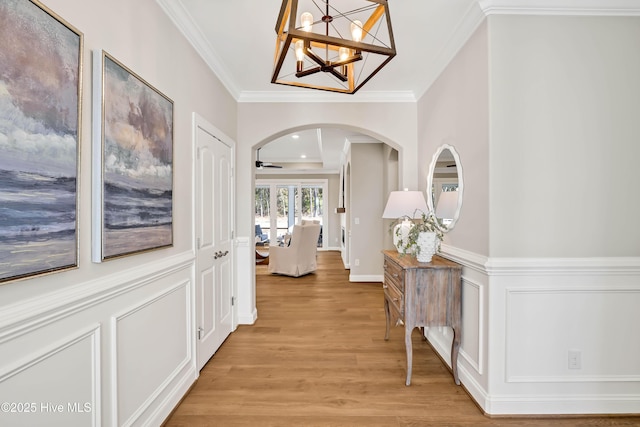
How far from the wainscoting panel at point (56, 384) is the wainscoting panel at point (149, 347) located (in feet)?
0.49

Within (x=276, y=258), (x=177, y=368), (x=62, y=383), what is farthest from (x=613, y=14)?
(x=276, y=258)

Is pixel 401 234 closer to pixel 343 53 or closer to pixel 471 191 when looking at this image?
pixel 471 191

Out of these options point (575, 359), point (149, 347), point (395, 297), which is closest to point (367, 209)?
point (395, 297)

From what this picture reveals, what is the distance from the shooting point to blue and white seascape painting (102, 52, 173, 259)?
4.55ft

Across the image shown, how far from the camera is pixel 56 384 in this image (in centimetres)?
116

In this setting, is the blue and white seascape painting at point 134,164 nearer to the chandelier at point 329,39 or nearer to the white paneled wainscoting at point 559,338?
the chandelier at point 329,39

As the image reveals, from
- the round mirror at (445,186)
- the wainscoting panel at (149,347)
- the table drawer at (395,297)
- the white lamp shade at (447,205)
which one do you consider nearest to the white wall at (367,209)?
the round mirror at (445,186)

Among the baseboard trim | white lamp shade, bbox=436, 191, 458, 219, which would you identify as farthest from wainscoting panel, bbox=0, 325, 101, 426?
the baseboard trim

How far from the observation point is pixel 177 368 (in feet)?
6.82

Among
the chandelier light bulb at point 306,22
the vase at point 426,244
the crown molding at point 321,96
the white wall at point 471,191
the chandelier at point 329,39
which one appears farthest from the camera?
the crown molding at point 321,96

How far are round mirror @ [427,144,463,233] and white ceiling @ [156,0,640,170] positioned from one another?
78 centimetres

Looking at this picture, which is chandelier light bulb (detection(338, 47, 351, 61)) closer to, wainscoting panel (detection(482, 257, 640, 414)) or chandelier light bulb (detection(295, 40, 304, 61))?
chandelier light bulb (detection(295, 40, 304, 61))

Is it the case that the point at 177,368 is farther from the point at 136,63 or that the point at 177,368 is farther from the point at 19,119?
the point at 136,63

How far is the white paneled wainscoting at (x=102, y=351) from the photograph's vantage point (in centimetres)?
103
